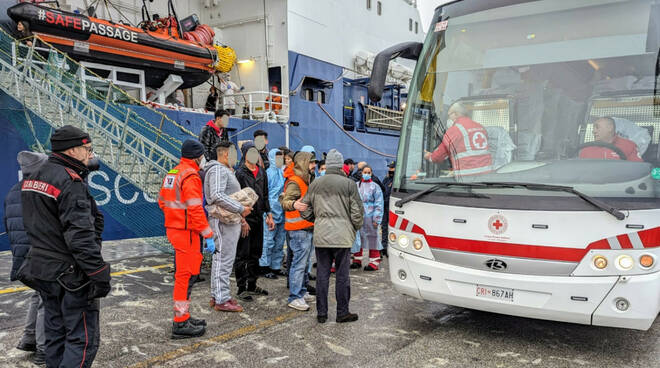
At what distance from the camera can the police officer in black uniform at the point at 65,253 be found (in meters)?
2.58

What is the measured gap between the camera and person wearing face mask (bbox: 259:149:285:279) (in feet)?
20.0

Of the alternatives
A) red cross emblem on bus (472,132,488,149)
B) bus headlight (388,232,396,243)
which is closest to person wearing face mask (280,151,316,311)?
bus headlight (388,232,396,243)

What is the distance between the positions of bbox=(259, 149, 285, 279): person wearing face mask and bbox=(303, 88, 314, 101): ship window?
9.10m

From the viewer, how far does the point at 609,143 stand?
3439mm

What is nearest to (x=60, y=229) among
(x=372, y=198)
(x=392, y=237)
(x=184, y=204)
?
(x=184, y=204)

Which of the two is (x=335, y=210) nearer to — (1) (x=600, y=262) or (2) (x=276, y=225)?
(2) (x=276, y=225)

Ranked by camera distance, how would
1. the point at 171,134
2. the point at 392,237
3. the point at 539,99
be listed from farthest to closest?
the point at 171,134 → the point at 392,237 → the point at 539,99

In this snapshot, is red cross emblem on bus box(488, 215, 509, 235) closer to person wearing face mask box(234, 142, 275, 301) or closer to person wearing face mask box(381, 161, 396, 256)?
person wearing face mask box(234, 142, 275, 301)

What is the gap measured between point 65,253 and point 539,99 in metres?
3.59

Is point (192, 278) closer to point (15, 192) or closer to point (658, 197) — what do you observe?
point (15, 192)

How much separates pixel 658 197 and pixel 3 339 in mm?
5167

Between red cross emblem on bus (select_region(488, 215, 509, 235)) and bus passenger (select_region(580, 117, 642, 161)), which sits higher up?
bus passenger (select_region(580, 117, 642, 161))

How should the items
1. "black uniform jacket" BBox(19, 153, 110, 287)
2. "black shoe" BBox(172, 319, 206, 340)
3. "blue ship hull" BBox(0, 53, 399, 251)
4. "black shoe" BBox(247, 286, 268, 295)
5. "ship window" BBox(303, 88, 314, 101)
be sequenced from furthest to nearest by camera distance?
1. "ship window" BBox(303, 88, 314, 101)
2. "blue ship hull" BBox(0, 53, 399, 251)
3. "black shoe" BBox(247, 286, 268, 295)
4. "black shoe" BBox(172, 319, 206, 340)
5. "black uniform jacket" BBox(19, 153, 110, 287)

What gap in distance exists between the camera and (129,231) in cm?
953
